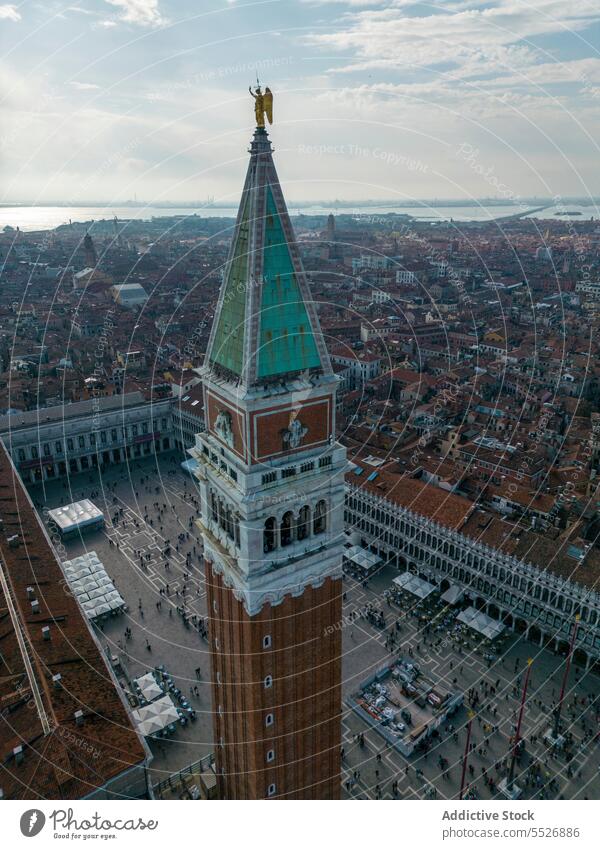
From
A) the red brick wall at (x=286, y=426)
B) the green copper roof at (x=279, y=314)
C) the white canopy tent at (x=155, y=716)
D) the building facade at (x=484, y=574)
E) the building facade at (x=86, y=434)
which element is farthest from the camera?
the building facade at (x=86, y=434)

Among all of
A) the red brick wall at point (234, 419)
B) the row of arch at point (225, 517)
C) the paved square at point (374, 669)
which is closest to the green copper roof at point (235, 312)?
the red brick wall at point (234, 419)

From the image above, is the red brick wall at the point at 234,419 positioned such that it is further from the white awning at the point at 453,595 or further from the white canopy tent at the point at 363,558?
the white canopy tent at the point at 363,558

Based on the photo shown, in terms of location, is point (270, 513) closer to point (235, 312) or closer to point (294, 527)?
point (294, 527)

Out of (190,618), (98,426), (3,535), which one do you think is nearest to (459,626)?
(190,618)

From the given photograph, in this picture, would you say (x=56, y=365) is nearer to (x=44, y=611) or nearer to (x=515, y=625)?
(x=44, y=611)

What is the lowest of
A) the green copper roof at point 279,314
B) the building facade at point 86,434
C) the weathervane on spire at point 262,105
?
the building facade at point 86,434

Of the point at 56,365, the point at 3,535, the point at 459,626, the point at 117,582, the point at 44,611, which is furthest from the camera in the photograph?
the point at 56,365

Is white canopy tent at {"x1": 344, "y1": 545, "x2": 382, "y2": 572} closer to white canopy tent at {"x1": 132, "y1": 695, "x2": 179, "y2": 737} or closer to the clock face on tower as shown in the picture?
white canopy tent at {"x1": 132, "y1": 695, "x2": 179, "y2": 737}

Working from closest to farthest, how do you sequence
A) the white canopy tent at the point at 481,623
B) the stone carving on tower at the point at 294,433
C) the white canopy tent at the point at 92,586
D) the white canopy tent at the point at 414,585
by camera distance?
the stone carving on tower at the point at 294,433 < the white canopy tent at the point at 481,623 < the white canopy tent at the point at 92,586 < the white canopy tent at the point at 414,585
